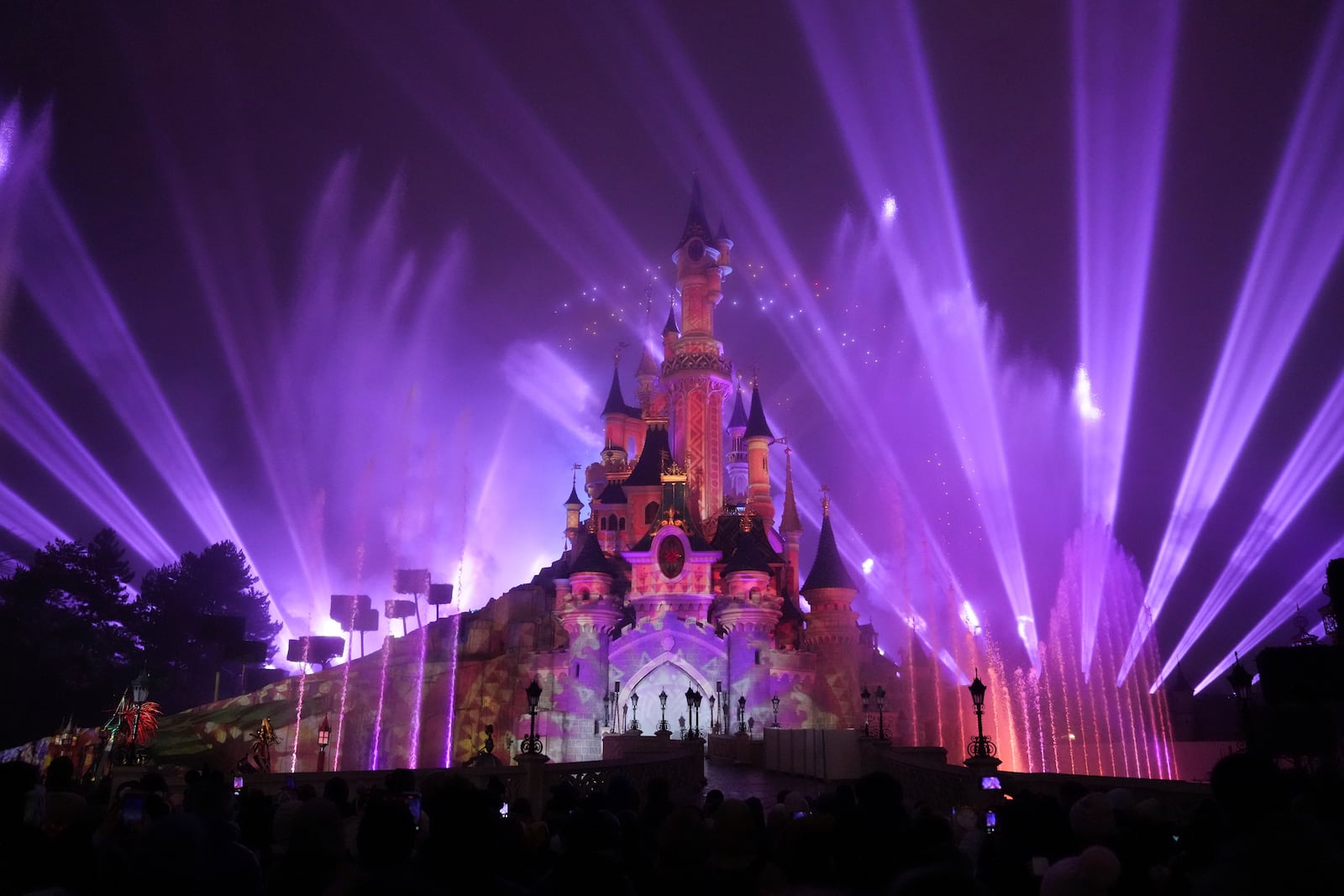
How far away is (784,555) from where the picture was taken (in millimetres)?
69500

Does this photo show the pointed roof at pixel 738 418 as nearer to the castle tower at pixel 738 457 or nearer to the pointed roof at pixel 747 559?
the castle tower at pixel 738 457

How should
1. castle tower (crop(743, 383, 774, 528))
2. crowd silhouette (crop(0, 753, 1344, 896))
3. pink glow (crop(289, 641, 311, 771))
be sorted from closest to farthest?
crowd silhouette (crop(0, 753, 1344, 896)) → pink glow (crop(289, 641, 311, 771)) → castle tower (crop(743, 383, 774, 528))

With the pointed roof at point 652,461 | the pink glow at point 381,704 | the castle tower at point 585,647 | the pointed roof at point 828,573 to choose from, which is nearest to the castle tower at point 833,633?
the pointed roof at point 828,573

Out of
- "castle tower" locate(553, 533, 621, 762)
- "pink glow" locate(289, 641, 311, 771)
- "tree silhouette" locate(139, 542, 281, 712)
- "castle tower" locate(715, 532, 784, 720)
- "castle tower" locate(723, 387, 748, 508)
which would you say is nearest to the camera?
"castle tower" locate(553, 533, 621, 762)

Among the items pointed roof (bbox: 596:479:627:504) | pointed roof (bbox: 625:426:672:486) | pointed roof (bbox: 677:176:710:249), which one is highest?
pointed roof (bbox: 677:176:710:249)

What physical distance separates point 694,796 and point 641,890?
50.2 ft

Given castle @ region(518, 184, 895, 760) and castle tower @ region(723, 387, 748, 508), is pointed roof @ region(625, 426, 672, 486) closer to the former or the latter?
castle @ region(518, 184, 895, 760)

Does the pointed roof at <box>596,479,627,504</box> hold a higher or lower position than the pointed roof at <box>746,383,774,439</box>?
lower

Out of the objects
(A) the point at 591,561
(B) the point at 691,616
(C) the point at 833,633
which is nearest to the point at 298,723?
(A) the point at 591,561

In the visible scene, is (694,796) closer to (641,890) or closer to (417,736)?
(641,890)

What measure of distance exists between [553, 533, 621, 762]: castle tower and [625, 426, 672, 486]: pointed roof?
1107 cm

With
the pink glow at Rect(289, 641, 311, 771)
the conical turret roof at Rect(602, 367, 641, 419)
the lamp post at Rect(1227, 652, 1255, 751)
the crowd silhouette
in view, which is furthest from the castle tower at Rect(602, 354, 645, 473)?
the crowd silhouette

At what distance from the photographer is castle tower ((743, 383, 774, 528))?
7212cm

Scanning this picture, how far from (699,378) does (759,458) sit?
9.58m
